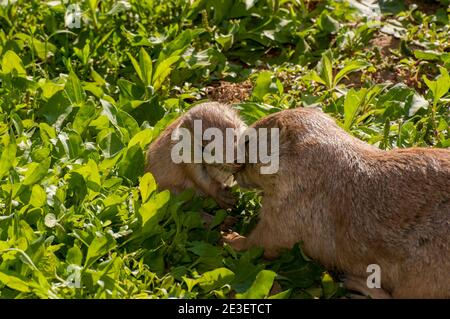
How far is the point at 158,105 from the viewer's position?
7.66 m

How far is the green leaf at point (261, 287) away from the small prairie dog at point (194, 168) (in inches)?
43.8

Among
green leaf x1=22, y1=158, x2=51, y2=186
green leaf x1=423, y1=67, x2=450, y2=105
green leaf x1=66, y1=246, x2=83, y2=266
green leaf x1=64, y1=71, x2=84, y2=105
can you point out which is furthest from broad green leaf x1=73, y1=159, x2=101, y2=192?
green leaf x1=423, y1=67, x2=450, y2=105

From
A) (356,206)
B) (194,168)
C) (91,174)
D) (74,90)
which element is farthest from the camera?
(74,90)

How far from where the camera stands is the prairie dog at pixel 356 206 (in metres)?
5.75

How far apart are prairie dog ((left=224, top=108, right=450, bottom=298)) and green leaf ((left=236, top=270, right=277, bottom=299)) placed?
580 mm

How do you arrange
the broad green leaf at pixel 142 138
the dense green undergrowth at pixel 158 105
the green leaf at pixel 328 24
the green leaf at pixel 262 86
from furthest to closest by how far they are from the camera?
1. the green leaf at pixel 328 24
2. the green leaf at pixel 262 86
3. the broad green leaf at pixel 142 138
4. the dense green undergrowth at pixel 158 105

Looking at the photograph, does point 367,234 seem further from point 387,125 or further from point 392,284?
point 387,125

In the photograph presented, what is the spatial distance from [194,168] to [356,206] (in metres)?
1.25

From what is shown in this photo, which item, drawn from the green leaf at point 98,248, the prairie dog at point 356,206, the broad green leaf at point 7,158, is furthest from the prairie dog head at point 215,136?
the broad green leaf at point 7,158

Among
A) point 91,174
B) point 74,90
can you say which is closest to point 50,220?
point 91,174

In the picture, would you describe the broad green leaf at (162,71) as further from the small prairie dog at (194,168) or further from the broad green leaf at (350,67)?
the broad green leaf at (350,67)

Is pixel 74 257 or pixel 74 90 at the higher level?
pixel 74 90

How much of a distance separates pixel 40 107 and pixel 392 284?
10.5ft

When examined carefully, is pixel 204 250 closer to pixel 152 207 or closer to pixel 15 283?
pixel 152 207
